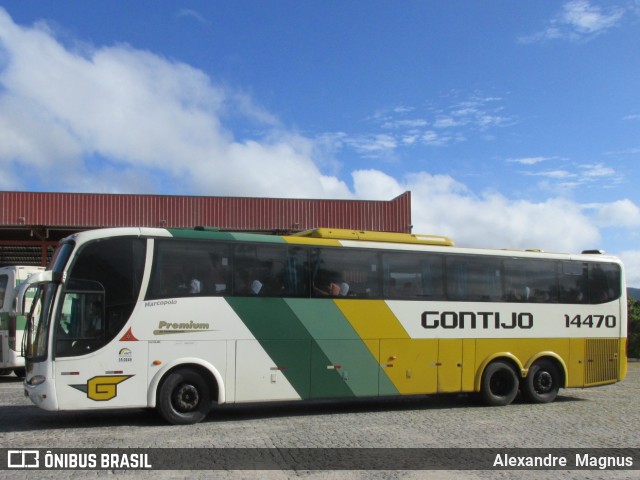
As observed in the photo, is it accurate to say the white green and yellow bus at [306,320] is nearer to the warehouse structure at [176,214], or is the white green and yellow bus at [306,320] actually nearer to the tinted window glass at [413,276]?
the tinted window glass at [413,276]

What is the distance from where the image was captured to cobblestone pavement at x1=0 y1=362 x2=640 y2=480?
7.52 metres

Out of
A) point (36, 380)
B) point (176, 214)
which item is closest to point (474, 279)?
point (36, 380)

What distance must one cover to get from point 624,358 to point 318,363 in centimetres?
776

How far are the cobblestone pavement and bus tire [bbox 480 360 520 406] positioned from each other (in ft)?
0.87

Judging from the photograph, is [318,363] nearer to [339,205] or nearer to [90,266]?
[90,266]

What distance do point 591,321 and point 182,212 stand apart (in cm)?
1933

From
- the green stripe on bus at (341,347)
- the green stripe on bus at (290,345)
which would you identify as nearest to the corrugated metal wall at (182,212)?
the green stripe on bus at (341,347)

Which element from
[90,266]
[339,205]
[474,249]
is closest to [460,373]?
[474,249]

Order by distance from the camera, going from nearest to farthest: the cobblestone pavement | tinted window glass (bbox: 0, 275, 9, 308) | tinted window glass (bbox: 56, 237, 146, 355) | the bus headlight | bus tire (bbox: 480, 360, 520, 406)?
1. the cobblestone pavement
2. the bus headlight
3. tinted window glass (bbox: 56, 237, 146, 355)
4. bus tire (bbox: 480, 360, 520, 406)
5. tinted window glass (bbox: 0, 275, 9, 308)

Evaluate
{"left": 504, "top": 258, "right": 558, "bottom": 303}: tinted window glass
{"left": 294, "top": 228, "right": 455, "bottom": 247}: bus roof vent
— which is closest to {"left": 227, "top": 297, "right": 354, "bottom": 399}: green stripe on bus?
{"left": 294, "top": 228, "right": 455, "bottom": 247}: bus roof vent

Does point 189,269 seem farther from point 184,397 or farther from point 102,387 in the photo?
point 102,387

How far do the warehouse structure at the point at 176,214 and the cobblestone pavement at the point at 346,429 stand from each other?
15.6 metres

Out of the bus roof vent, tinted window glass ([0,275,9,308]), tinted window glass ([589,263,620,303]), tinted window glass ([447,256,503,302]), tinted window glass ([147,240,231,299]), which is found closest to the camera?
tinted window glass ([147,240,231,299])

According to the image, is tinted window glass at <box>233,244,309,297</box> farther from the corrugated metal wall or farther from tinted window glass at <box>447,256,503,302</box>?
the corrugated metal wall
